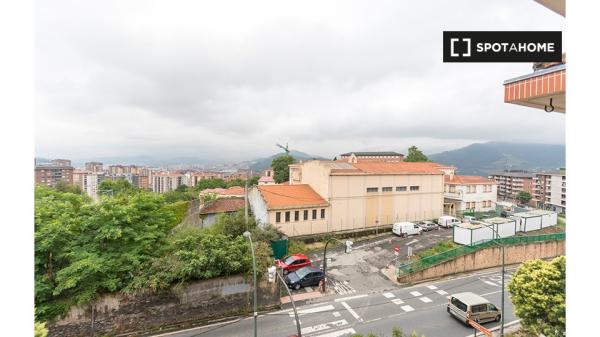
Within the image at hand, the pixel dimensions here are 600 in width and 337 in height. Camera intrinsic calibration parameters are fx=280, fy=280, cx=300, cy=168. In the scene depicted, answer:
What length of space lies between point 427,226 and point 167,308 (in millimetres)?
23398

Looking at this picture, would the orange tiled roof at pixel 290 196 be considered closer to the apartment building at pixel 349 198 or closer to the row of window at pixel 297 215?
the apartment building at pixel 349 198

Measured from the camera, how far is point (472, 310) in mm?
12109

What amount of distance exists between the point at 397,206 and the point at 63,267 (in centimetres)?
2526

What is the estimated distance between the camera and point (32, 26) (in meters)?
2.21

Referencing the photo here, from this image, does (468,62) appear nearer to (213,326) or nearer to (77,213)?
(213,326)

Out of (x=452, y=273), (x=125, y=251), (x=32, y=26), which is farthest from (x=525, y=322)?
(x=125, y=251)

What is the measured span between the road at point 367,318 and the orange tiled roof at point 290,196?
9.36 metres

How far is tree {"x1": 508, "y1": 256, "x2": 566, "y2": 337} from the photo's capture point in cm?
843

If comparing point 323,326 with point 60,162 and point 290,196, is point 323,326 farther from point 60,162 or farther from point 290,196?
point 60,162

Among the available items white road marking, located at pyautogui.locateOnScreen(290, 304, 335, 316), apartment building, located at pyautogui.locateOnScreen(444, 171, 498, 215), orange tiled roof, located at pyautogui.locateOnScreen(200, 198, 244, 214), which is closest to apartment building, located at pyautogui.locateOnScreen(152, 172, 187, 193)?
orange tiled roof, located at pyautogui.locateOnScreen(200, 198, 244, 214)

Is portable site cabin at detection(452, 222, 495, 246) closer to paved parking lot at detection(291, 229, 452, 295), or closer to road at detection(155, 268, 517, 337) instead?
paved parking lot at detection(291, 229, 452, 295)

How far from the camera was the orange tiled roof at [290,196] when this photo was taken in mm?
22608
